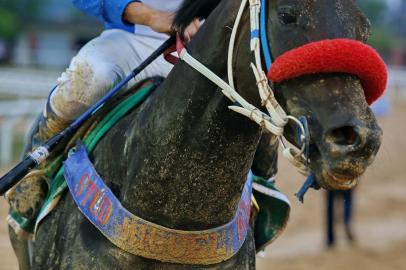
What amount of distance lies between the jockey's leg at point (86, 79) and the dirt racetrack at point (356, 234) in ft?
10.4

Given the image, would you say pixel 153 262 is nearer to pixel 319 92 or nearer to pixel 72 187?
pixel 72 187

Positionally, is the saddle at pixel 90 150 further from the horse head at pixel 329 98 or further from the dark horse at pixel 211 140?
the horse head at pixel 329 98

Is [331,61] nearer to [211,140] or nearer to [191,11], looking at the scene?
[211,140]

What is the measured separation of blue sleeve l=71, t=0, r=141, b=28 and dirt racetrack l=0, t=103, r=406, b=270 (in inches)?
132

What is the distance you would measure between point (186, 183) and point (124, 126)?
497 millimetres

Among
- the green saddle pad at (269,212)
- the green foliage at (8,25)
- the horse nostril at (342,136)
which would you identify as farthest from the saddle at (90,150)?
the green foliage at (8,25)

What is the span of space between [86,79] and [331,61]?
4.59 feet

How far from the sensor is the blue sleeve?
3.11 m

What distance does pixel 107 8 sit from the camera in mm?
3168

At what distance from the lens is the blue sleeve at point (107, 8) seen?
10.2 feet

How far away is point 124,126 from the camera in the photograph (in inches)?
117

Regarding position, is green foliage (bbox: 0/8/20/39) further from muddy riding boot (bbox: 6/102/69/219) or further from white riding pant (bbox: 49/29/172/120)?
white riding pant (bbox: 49/29/172/120)

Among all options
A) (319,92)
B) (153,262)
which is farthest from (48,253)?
(319,92)

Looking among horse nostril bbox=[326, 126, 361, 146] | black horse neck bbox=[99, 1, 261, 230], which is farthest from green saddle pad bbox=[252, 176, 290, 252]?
horse nostril bbox=[326, 126, 361, 146]
